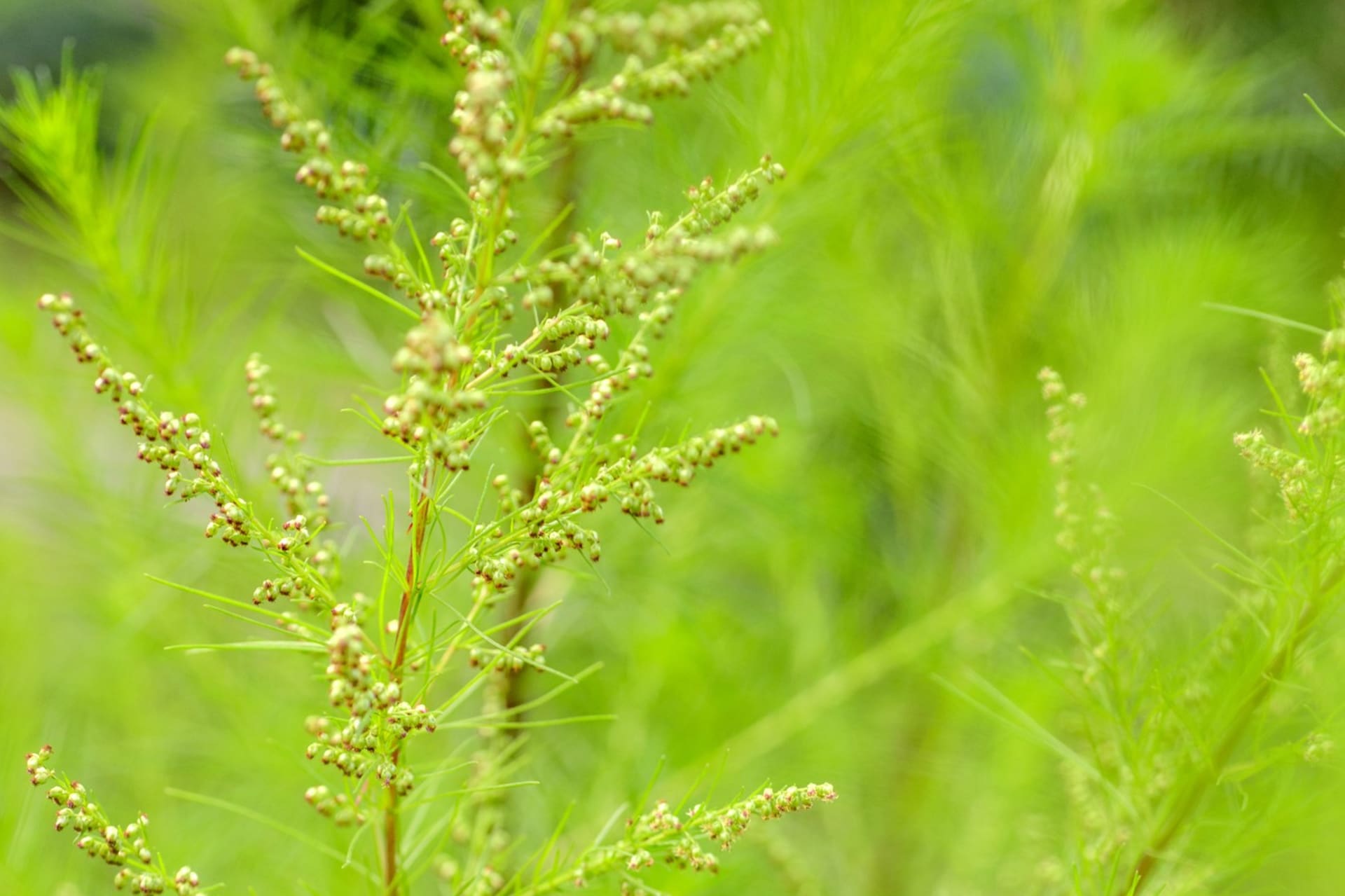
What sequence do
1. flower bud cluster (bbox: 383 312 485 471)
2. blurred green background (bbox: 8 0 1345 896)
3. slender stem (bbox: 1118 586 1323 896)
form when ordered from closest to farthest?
flower bud cluster (bbox: 383 312 485 471) < slender stem (bbox: 1118 586 1323 896) < blurred green background (bbox: 8 0 1345 896)

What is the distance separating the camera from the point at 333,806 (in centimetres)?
33

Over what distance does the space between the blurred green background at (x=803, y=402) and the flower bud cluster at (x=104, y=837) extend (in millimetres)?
242

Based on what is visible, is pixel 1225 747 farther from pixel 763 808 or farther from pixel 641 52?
pixel 641 52

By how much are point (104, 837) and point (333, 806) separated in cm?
6

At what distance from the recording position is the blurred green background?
573 millimetres

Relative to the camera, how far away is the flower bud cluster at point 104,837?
276mm

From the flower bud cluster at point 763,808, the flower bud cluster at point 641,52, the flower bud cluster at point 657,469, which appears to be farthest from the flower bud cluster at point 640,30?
the flower bud cluster at point 763,808

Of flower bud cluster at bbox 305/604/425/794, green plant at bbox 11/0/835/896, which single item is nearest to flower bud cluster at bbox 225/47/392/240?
green plant at bbox 11/0/835/896


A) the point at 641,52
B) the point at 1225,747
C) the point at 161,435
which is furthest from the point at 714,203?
the point at 1225,747

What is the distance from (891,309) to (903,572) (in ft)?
0.71

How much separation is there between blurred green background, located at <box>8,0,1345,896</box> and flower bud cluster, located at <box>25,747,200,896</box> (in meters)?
0.24

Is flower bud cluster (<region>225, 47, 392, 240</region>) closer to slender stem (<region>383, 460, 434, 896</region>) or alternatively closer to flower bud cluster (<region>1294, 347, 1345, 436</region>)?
slender stem (<region>383, 460, 434, 896</region>)

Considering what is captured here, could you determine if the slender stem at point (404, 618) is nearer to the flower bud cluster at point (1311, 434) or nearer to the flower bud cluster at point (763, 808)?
the flower bud cluster at point (763, 808)

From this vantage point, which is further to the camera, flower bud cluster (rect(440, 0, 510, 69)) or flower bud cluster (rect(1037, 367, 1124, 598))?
flower bud cluster (rect(1037, 367, 1124, 598))
